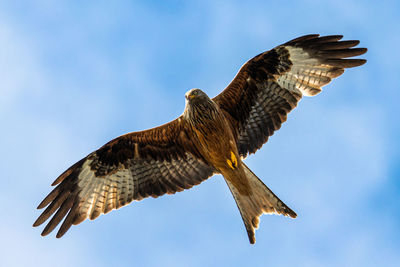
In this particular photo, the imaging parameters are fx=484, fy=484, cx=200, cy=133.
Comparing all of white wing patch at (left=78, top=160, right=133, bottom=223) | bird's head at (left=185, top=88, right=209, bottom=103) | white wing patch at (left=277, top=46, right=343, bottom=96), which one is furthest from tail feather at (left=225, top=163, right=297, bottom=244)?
white wing patch at (left=78, top=160, right=133, bottom=223)

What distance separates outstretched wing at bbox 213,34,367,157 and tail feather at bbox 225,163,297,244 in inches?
31.5

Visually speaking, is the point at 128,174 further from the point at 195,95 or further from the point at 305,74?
the point at 305,74

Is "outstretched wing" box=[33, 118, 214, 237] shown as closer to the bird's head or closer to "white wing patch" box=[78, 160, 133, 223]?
"white wing patch" box=[78, 160, 133, 223]

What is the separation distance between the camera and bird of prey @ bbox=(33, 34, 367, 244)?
348 inches

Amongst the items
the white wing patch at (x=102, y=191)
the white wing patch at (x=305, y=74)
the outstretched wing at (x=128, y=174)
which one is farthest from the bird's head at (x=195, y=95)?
the white wing patch at (x=102, y=191)

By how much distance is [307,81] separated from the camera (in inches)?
366

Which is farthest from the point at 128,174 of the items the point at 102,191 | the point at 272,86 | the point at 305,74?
the point at 305,74

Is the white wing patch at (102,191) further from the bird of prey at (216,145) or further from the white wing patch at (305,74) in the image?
the white wing patch at (305,74)

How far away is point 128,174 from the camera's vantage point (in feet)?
32.2

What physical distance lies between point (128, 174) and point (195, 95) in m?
2.35

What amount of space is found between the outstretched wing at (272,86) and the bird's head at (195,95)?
65 centimetres

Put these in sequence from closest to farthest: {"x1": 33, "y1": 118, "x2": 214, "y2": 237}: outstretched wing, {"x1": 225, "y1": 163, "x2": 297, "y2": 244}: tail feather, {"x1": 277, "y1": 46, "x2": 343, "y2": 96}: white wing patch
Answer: {"x1": 225, "y1": 163, "x2": 297, "y2": 244}: tail feather → {"x1": 277, "y1": 46, "x2": 343, "y2": 96}: white wing patch → {"x1": 33, "y1": 118, "x2": 214, "y2": 237}: outstretched wing

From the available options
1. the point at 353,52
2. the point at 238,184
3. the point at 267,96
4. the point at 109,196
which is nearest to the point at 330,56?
the point at 353,52

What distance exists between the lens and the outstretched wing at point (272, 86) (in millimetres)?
9219
